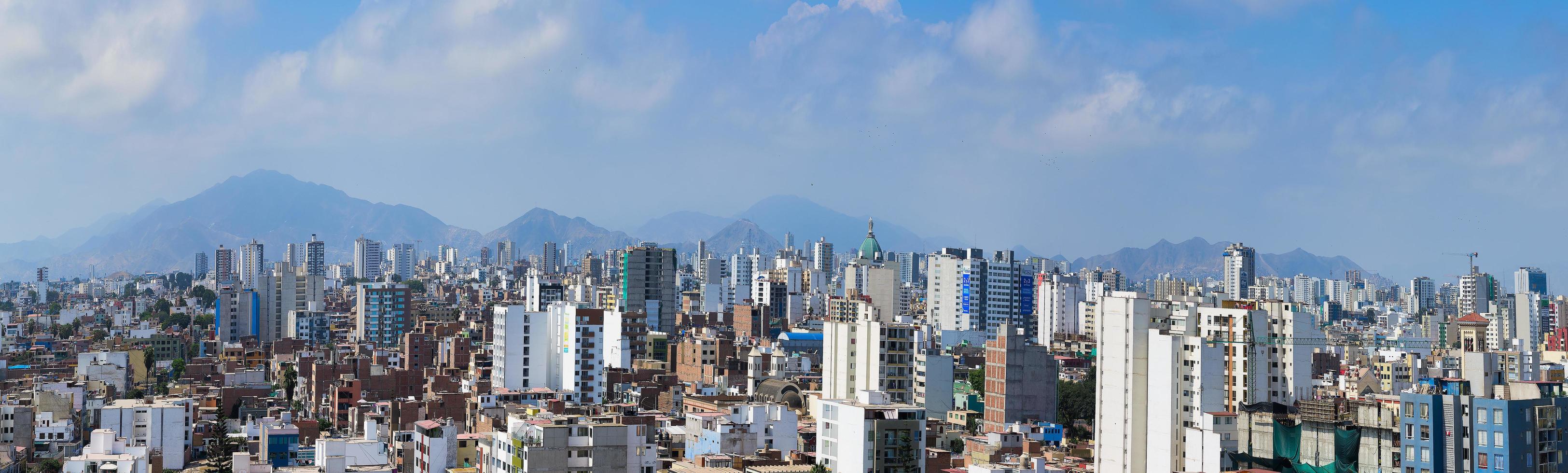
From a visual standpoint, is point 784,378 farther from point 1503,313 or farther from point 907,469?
point 1503,313

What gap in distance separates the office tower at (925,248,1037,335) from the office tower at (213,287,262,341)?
31214 millimetres

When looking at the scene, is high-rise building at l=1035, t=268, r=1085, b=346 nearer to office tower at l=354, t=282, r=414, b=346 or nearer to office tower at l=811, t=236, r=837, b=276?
office tower at l=354, t=282, r=414, b=346

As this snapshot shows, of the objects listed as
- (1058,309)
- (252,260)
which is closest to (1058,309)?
(1058,309)

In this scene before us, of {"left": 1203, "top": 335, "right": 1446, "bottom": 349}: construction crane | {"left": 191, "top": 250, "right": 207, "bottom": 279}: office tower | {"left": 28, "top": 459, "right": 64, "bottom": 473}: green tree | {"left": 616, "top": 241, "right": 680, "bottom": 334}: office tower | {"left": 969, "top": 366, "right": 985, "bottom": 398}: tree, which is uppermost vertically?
{"left": 191, "top": 250, "right": 207, "bottom": 279}: office tower

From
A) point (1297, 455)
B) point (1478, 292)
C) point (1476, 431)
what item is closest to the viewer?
point (1476, 431)

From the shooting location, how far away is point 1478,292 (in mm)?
105188

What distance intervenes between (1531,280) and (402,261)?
331ft

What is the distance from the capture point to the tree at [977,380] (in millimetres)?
45969

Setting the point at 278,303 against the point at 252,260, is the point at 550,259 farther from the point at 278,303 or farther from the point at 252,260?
the point at 278,303

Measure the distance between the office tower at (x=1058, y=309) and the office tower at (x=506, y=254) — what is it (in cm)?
10195

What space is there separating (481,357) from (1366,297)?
106m

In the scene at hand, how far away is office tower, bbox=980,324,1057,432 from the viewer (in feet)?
124

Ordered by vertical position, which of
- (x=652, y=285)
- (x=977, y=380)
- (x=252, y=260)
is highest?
(x=252, y=260)

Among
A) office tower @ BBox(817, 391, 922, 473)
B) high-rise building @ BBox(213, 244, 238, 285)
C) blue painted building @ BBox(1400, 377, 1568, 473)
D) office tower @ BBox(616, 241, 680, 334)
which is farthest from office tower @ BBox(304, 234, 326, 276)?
blue painted building @ BBox(1400, 377, 1568, 473)
